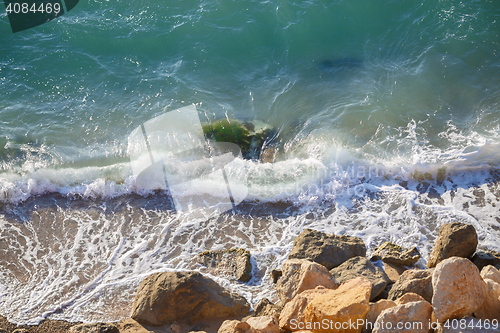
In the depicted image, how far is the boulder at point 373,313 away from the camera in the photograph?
3.79 meters

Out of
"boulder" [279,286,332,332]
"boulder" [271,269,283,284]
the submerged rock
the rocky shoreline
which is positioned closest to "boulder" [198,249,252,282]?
the rocky shoreline

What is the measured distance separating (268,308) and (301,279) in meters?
0.57

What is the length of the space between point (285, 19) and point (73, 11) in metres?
7.05

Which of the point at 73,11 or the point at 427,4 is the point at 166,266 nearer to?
the point at 73,11

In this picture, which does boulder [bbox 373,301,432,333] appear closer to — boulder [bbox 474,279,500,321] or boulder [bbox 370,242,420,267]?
boulder [bbox 474,279,500,321]

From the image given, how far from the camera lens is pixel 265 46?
11.2 m

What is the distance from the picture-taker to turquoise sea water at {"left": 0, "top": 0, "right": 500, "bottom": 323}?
6.20 meters

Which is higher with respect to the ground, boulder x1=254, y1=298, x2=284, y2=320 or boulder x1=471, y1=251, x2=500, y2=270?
boulder x1=471, y1=251, x2=500, y2=270

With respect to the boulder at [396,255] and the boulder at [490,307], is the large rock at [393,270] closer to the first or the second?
the boulder at [396,255]

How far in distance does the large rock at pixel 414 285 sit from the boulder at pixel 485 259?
950 mm

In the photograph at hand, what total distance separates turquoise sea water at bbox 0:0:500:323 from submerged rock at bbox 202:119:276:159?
11.5 inches

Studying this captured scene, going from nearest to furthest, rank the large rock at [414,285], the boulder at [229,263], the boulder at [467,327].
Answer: the boulder at [467,327] < the large rock at [414,285] < the boulder at [229,263]

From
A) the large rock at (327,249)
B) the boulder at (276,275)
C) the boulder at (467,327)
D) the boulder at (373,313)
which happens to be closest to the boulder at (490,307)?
the boulder at (467,327)

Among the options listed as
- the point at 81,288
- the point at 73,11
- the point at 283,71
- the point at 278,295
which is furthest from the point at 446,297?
the point at 73,11
